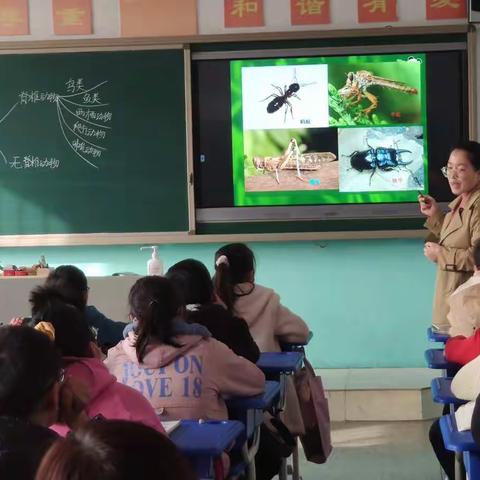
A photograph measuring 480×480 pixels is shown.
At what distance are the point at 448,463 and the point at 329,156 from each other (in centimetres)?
247

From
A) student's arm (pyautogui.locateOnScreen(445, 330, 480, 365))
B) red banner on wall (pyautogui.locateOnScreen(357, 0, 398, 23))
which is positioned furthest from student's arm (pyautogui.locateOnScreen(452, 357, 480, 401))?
red banner on wall (pyautogui.locateOnScreen(357, 0, 398, 23))

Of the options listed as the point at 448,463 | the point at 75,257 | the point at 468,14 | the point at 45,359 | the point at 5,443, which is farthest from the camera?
the point at 75,257

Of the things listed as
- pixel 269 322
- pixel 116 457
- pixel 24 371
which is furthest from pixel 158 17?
pixel 116 457

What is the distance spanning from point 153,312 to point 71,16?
3.39 meters

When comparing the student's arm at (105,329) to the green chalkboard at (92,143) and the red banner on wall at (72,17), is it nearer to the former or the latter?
the green chalkboard at (92,143)

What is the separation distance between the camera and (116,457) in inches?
29.1

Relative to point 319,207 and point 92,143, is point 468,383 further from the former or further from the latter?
point 92,143

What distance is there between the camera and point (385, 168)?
5207 millimetres

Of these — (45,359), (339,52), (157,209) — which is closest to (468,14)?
(339,52)

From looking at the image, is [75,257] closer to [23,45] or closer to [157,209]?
[157,209]

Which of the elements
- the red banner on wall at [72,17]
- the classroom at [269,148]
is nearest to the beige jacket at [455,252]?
the classroom at [269,148]

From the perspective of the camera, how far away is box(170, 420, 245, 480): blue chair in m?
1.95

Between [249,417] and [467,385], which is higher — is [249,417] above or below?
below

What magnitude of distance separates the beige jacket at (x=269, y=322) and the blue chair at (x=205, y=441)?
4.10ft
